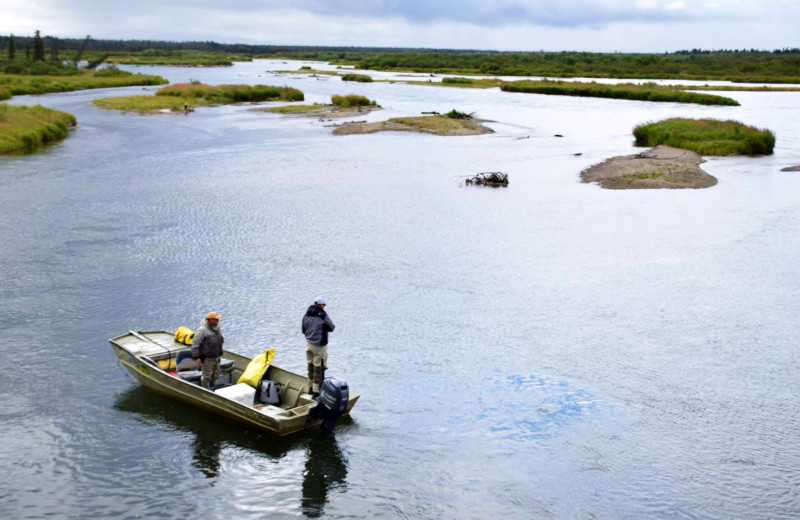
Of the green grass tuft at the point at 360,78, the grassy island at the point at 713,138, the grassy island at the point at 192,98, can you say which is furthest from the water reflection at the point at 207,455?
the green grass tuft at the point at 360,78

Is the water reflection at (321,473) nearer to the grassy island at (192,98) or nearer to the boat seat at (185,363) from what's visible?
the boat seat at (185,363)

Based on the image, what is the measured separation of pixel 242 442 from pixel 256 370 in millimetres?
1733

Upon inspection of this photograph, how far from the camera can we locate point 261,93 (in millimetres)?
95812

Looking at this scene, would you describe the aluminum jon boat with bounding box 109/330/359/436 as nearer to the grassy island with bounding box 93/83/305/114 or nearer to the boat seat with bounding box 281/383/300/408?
the boat seat with bounding box 281/383/300/408

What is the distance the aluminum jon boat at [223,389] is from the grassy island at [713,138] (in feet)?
163

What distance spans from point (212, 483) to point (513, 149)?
2001 inches

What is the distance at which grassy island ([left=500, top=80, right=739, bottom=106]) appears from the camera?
9399 centimetres

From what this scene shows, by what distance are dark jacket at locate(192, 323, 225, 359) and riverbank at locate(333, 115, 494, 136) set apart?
52.8 meters

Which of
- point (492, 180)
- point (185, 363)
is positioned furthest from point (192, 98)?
point (185, 363)

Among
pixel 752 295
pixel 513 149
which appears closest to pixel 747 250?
pixel 752 295

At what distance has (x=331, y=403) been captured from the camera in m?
15.5

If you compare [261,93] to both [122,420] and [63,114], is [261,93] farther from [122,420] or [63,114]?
[122,420]

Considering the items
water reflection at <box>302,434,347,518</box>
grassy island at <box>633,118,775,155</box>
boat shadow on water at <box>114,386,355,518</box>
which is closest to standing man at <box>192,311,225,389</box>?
boat shadow on water at <box>114,386,355,518</box>

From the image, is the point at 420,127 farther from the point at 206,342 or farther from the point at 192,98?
the point at 206,342
